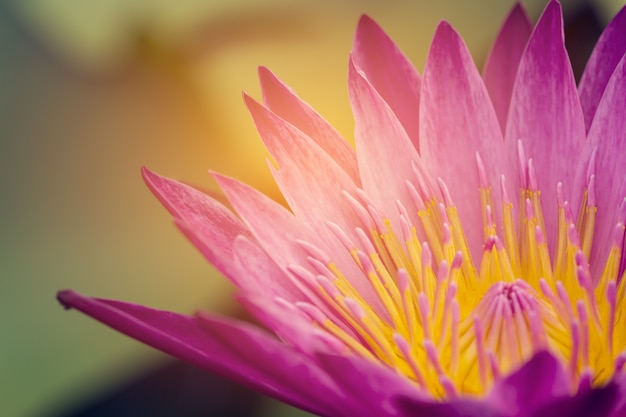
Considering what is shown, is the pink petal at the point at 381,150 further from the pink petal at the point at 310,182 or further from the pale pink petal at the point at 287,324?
the pale pink petal at the point at 287,324

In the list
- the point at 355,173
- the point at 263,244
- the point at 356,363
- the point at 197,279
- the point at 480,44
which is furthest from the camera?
the point at 480,44

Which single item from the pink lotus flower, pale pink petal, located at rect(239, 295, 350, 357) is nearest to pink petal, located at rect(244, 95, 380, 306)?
the pink lotus flower

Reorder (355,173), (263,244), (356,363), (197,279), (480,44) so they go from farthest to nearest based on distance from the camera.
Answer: (480,44) → (197,279) → (355,173) → (263,244) → (356,363)

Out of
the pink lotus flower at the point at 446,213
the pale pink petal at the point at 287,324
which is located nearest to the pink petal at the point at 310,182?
the pink lotus flower at the point at 446,213

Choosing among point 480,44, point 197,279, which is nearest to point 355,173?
point 197,279

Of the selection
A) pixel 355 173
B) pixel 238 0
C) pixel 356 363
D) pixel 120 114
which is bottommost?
pixel 356 363

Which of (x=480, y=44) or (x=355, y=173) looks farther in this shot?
(x=480, y=44)

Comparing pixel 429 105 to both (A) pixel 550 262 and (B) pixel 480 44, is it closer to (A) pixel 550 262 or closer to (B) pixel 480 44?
(A) pixel 550 262

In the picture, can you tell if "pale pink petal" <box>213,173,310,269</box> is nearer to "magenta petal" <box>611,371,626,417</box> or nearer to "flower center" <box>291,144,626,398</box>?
"flower center" <box>291,144,626,398</box>
